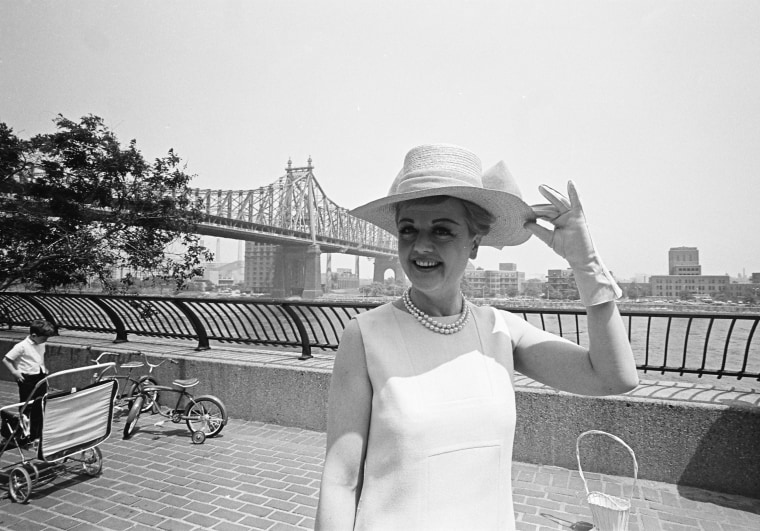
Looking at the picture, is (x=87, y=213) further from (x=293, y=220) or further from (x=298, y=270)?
(x=293, y=220)

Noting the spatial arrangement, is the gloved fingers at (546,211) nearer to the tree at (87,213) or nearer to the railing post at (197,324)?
the railing post at (197,324)

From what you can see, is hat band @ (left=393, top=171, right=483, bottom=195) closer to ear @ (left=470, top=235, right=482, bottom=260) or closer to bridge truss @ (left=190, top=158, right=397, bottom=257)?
ear @ (left=470, top=235, right=482, bottom=260)

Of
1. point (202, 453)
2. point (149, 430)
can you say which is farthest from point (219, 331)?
point (202, 453)

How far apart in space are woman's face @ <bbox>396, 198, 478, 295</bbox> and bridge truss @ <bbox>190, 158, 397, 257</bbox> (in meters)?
23.1

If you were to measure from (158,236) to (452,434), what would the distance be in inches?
458

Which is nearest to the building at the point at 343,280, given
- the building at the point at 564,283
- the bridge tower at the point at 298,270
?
the bridge tower at the point at 298,270

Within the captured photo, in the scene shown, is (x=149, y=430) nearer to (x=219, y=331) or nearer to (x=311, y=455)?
(x=219, y=331)

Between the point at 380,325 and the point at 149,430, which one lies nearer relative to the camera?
the point at 380,325

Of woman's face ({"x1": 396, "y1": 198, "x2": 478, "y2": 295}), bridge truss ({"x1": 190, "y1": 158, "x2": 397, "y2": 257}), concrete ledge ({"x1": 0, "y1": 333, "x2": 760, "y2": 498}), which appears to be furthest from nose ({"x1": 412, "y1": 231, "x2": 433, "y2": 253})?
bridge truss ({"x1": 190, "y1": 158, "x2": 397, "y2": 257})

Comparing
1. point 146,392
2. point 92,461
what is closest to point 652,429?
point 92,461

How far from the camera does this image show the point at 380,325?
1062 millimetres

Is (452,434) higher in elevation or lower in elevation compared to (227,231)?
lower

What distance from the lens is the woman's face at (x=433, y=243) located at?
3.47 ft

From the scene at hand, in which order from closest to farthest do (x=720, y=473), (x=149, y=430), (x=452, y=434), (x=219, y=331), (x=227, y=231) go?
1. (x=452, y=434)
2. (x=720, y=473)
3. (x=149, y=430)
4. (x=219, y=331)
5. (x=227, y=231)
